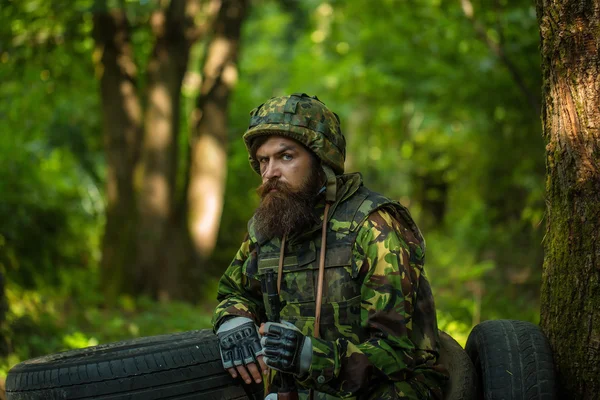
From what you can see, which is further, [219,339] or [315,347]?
[219,339]

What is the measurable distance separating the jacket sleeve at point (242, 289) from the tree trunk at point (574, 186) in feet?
4.91

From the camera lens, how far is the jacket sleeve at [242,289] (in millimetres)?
3859

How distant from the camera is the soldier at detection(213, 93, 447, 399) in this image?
125 inches

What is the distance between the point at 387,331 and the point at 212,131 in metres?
9.38

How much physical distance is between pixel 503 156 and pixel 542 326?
746 centimetres

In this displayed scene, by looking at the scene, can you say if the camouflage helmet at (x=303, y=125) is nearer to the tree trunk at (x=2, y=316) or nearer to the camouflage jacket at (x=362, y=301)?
the camouflage jacket at (x=362, y=301)

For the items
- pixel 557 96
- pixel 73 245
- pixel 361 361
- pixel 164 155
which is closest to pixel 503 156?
pixel 164 155

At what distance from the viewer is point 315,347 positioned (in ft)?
Answer: 10.3

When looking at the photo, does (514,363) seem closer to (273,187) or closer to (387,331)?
(387,331)

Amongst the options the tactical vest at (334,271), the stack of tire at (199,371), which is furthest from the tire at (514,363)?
the tactical vest at (334,271)

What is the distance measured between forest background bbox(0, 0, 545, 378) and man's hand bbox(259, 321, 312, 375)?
420 centimetres

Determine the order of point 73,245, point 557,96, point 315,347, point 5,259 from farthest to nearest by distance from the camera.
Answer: point 73,245
point 5,259
point 557,96
point 315,347

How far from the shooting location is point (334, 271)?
349 cm

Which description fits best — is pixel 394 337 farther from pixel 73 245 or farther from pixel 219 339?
pixel 73 245
